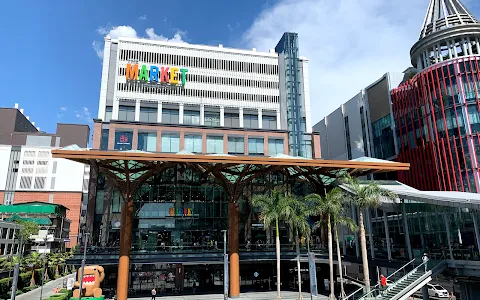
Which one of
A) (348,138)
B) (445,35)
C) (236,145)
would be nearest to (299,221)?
(236,145)

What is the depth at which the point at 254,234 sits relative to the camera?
49.5m

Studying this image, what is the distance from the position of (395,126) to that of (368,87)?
15.2 metres

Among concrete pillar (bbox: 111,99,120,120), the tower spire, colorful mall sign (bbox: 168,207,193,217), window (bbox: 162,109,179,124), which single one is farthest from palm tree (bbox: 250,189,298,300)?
the tower spire

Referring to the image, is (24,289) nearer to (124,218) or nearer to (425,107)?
(124,218)

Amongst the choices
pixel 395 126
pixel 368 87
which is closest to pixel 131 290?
pixel 395 126

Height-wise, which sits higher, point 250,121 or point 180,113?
point 180,113

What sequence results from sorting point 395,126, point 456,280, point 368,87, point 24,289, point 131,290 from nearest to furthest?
point 456,280, point 131,290, point 24,289, point 395,126, point 368,87

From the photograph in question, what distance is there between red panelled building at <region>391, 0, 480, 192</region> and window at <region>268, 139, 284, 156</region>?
27762 millimetres

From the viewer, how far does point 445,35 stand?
68750 millimetres

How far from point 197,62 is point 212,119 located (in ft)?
36.9

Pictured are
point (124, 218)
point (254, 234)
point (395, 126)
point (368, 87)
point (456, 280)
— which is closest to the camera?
point (456, 280)

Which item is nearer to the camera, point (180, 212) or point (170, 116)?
point (180, 212)

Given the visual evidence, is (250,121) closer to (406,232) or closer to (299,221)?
(299,221)

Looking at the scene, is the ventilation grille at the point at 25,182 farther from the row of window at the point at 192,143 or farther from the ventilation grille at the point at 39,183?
the row of window at the point at 192,143
